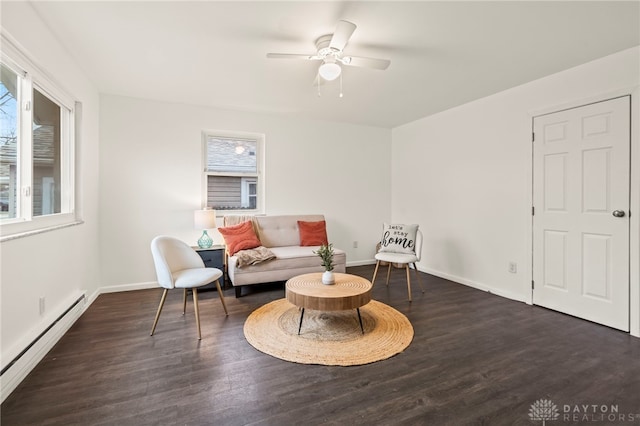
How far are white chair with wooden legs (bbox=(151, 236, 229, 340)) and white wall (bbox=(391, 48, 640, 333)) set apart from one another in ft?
10.6

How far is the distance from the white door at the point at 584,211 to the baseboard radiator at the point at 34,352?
4.47 meters

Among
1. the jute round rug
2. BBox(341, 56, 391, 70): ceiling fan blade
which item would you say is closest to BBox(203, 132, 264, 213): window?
the jute round rug

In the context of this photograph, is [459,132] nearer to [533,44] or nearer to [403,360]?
[533,44]

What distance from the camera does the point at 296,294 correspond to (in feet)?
8.32

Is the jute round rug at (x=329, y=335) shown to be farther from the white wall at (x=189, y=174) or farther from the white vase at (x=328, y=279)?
the white wall at (x=189, y=174)

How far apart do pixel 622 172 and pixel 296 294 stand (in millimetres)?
3068

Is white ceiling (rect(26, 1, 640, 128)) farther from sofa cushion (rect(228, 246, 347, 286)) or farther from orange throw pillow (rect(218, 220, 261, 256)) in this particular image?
sofa cushion (rect(228, 246, 347, 286))

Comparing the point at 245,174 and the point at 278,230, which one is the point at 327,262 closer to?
the point at 278,230

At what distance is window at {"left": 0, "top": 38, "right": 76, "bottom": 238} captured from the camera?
6.34ft

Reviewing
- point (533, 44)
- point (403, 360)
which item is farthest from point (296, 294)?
point (533, 44)

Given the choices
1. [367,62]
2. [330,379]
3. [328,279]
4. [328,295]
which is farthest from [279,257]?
[367,62]

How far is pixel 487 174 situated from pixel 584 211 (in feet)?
3.69

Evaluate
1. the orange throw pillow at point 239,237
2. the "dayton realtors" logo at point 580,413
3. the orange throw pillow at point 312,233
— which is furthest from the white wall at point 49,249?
the "dayton realtors" logo at point 580,413

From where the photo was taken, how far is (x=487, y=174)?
3.81 meters
